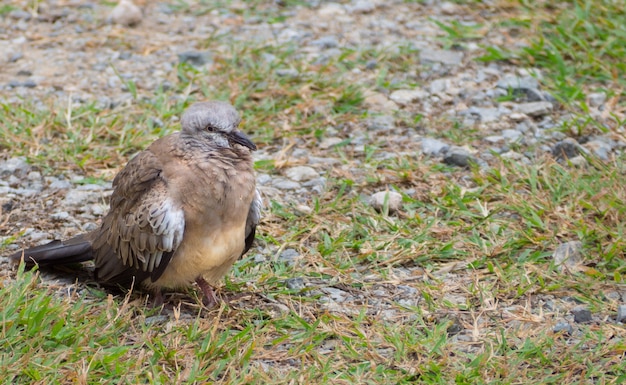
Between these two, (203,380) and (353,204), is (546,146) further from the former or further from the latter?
(203,380)

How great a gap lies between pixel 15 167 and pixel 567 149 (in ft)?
11.6

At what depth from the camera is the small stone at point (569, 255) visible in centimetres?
481

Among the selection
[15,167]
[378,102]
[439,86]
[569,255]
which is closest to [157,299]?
[15,167]

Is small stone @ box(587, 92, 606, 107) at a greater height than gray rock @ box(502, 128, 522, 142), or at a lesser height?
lesser

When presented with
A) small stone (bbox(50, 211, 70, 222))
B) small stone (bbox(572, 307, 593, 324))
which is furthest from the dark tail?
small stone (bbox(572, 307, 593, 324))

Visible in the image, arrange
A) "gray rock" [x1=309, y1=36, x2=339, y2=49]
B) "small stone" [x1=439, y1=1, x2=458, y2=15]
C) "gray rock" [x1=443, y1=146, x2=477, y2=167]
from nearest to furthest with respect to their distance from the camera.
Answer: "gray rock" [x1=443, y1=146, x2=477, y2=167] → "gray rock" [x1=309, y1=36, x2=339, y2=49] → "small stone" [x1=439, y1=1, x2=458, y2=15]

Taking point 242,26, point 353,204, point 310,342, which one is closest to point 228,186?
point 310,342

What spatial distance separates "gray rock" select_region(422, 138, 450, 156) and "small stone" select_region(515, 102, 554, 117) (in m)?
0.76

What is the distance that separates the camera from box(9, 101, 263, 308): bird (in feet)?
14.0

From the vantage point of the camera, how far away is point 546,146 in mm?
6066

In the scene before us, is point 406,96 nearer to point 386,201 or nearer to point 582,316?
point 386,201

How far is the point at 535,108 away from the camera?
6.46 meters

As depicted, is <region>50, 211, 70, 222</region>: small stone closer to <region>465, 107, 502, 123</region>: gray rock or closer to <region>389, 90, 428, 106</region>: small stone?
<region>389, 90, 428, 106</region>: small stone

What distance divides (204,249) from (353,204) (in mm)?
1388
